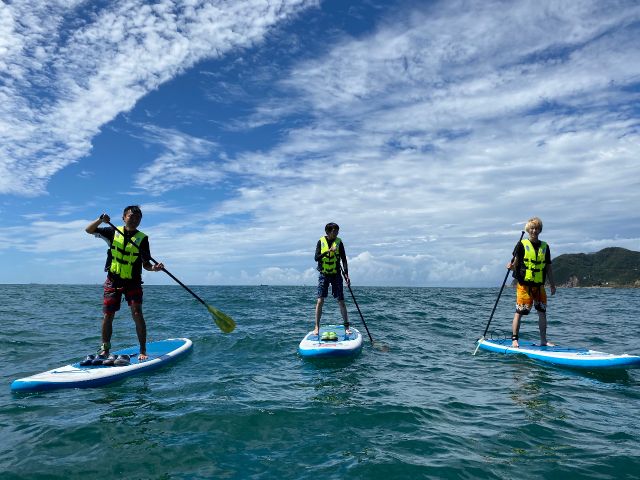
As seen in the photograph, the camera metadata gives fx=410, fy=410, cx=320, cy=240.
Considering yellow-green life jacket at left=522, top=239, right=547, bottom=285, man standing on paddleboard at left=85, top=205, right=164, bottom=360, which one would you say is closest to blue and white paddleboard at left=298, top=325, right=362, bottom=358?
man standing on paddleboard at left=85, top=205, right=164, bottom=360

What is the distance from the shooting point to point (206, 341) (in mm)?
11711

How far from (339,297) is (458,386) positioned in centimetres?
443

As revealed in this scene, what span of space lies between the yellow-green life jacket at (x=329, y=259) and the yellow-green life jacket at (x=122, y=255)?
4628 millimetres

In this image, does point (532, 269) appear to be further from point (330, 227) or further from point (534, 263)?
point (330, 227)

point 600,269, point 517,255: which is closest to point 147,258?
point 517,255

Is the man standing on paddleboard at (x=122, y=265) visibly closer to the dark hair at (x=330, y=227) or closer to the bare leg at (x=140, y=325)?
the bare leg at (x=140, y=325)

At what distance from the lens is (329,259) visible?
10.9m

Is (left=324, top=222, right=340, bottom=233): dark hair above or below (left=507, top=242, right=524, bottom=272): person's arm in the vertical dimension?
above

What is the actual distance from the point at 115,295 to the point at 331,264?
5.18 metres

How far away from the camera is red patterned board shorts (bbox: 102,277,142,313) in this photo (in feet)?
26.1

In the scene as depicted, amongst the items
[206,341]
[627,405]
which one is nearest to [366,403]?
[627,405]

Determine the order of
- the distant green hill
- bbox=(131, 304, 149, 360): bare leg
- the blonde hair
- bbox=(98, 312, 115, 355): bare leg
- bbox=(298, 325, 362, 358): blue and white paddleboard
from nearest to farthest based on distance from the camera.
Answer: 1. bbox=(98, 312, 115, 355): bare leg
2. bbox=(131, 304, 149, 360): bare leg
3. bbox=(298, 325, 362, 358): blue and white paddleboard
4. the blonde hair
5. the distant green hill

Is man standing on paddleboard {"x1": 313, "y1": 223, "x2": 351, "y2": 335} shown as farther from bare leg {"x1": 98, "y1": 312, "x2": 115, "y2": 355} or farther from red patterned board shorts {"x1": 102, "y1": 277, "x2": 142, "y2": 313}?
bare leg {"x1": 98, "y1": 312, "x2": 115, "y2": 355}

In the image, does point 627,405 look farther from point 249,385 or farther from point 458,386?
point 249,385
